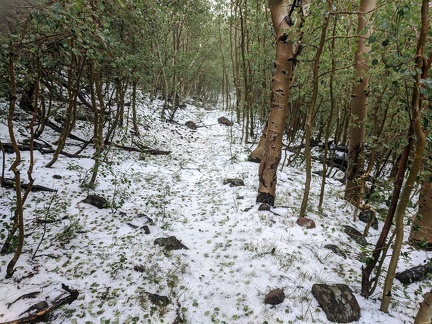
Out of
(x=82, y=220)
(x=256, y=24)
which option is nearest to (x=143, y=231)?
(x=82, y=220)

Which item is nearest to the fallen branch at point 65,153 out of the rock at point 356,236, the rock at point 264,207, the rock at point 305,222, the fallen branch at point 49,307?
the fallen branch at point 49,307

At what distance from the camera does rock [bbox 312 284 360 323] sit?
10.4ft

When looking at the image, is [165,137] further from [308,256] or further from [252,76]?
[308,256]

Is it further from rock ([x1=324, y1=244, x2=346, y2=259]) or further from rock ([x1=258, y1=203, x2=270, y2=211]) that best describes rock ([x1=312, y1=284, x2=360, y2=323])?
rock ([x1=258, y1=203, x2=270, y2=211])

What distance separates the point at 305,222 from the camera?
5.32 meters

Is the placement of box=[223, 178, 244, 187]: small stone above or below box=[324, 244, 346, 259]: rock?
above

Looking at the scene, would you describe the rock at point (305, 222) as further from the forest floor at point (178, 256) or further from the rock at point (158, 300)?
the rock at point (158, 300)

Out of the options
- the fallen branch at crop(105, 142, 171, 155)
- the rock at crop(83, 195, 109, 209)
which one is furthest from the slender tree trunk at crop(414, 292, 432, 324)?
the fallen branch at crop(105, 142, 171, 155)

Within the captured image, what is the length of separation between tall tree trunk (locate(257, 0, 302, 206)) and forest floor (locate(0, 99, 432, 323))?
2.26 ft

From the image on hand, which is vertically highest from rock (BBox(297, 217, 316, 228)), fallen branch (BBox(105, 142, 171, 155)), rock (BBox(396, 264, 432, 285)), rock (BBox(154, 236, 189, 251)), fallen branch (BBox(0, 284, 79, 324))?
fallen branch (BBox(105, 142, 171, 155))

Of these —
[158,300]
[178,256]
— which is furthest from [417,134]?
[178,256]

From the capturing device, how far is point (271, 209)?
6.02 meters

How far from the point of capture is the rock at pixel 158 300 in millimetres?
3500

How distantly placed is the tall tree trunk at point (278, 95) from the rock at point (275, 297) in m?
2.83
